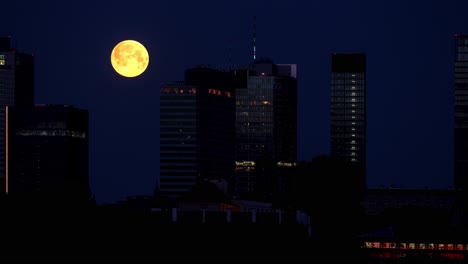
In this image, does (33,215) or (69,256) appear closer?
(69,256)

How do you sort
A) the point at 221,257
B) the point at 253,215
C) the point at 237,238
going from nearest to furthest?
the point at 221,257
the point at 237,238
the point at 253,215

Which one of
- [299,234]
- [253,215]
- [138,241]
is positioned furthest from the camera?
[253,215]

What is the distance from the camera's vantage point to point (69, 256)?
10412 centimetres

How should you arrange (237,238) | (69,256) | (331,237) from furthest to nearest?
1. (331,237)
2. (237,238)
3. (69,256)

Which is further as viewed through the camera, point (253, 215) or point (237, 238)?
point (253, 215)

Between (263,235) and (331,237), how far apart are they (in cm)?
5585

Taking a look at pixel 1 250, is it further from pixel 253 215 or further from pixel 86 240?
pixel 253 215

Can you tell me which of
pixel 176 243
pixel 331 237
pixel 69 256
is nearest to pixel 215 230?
pixel 176 243

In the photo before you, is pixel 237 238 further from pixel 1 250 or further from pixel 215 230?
pixel 1 250

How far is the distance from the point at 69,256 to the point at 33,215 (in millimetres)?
37720

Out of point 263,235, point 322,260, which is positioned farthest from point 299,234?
point 322,260

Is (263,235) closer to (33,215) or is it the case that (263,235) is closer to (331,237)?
(33,215)

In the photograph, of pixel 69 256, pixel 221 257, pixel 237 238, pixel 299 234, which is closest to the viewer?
pixel 69 256

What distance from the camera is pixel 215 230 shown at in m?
134
